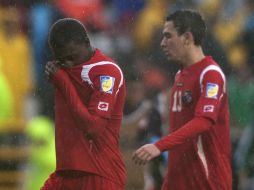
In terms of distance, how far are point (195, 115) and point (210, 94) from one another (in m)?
0.19

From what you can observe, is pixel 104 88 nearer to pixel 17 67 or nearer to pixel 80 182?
pixel 80 182

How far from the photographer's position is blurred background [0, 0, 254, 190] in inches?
487

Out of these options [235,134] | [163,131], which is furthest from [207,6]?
[163,131]

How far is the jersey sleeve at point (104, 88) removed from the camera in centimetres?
720

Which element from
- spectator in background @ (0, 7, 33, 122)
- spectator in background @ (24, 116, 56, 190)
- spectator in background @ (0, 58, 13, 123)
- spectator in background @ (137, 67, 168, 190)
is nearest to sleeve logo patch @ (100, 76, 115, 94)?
spectator in background @ (137, 67, 168, 190)

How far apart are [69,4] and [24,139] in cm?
268

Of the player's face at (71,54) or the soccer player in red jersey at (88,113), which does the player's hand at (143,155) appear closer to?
the soccer player in red jersey at (88,113)

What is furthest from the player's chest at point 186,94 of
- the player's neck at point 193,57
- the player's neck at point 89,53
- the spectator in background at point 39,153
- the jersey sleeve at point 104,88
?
the spectator in background at point 39,153

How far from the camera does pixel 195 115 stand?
7715 millimetres

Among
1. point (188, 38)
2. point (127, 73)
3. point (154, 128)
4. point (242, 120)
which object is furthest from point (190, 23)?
point (127, 73)

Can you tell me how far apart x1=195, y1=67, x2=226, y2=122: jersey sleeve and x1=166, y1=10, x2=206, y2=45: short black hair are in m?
0.40

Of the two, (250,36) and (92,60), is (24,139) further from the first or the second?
(92,60)

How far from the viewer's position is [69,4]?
1476 centimetres

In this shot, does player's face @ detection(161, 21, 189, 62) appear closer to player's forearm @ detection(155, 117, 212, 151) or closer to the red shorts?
player's forearm @ detection(155, 117, 212, 151)
